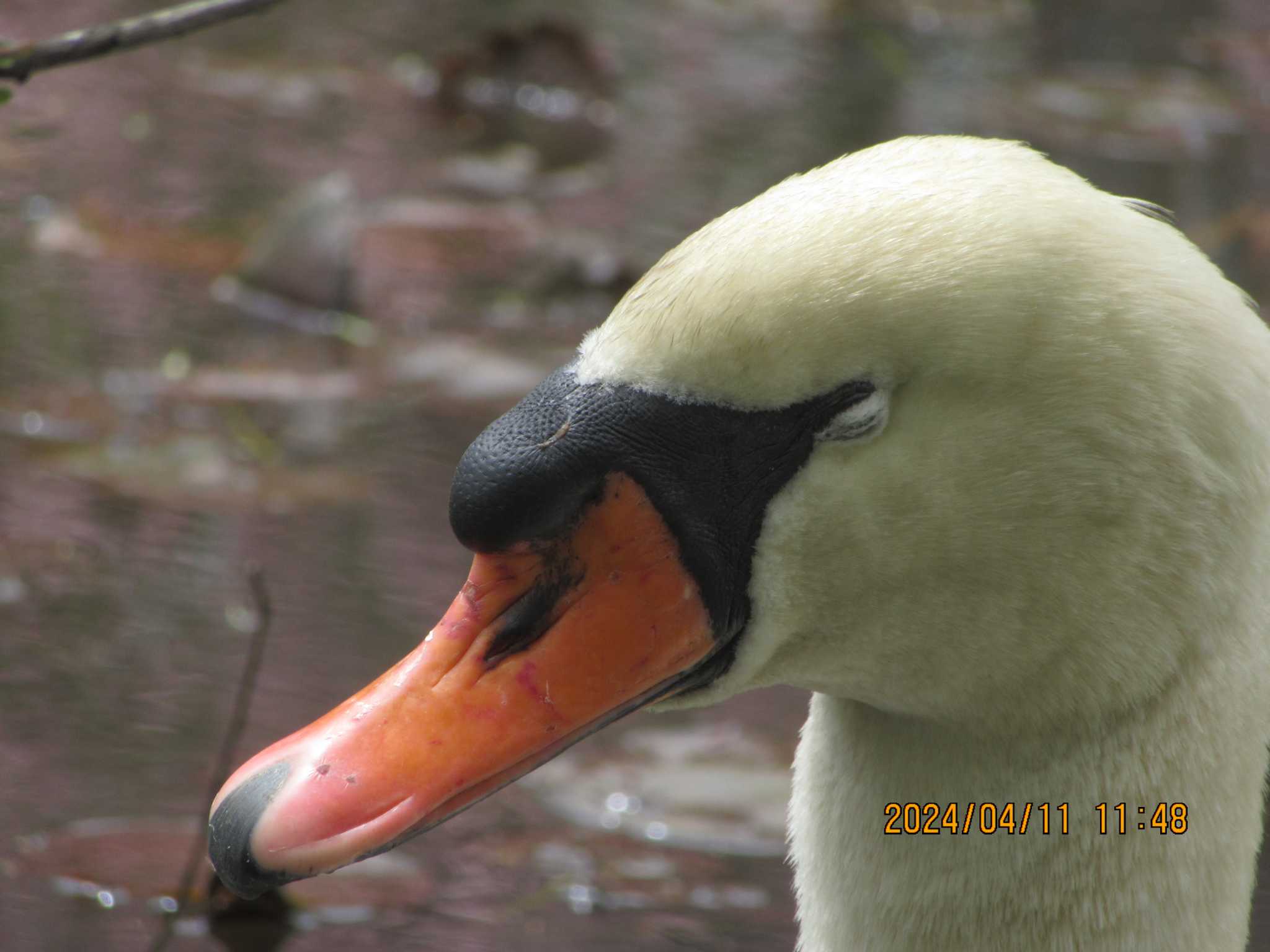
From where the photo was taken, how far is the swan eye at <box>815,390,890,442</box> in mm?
1756

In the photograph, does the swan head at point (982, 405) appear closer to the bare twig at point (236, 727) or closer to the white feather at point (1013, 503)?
the white feather at point (1013, 503)

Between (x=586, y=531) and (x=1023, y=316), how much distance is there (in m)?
0.48

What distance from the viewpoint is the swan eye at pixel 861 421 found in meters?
1.76

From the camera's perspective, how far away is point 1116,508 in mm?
1760

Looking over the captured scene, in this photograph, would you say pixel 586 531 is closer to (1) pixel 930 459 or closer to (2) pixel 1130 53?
(1) pixel 930 459

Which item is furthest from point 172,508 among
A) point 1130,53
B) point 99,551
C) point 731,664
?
point 1130,53
